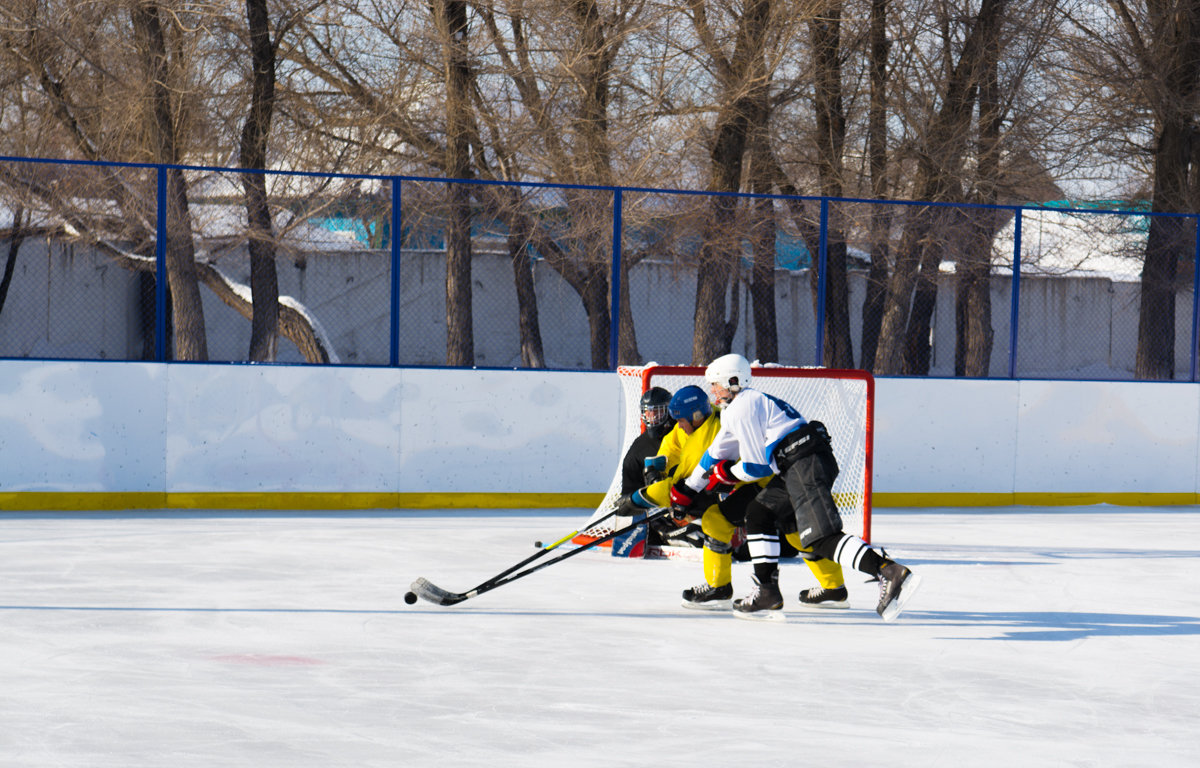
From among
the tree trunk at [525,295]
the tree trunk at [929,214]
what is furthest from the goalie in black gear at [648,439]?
the tree trunk at [929,214]

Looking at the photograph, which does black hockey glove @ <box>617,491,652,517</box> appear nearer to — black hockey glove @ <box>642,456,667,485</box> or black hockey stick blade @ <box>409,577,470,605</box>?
black hockey glove @ <box>642,456,667,485</box>

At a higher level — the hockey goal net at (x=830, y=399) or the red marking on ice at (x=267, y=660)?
the hockey goal net at (x=830, y=399)

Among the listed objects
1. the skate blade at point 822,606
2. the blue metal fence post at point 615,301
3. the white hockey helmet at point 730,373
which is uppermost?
the blue metal fence post at point 615,301

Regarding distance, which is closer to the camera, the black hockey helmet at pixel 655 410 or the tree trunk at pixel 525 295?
the black hockey helmet at pixel 655 410

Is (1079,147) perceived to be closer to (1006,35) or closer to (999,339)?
(1006,35)

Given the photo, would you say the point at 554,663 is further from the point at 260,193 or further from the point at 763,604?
the point at 260,193

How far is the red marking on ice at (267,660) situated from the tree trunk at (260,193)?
7472 mm

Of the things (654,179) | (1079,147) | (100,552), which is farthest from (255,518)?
(1079,147)

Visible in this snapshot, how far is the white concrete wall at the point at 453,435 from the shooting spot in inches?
336

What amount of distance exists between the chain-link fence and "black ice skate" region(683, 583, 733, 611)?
429 cm

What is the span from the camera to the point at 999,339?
12.1 m

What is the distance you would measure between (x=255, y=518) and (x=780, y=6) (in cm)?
768

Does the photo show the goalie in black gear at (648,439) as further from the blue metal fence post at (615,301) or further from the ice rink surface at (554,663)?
the blue metal fence post at (615,301)

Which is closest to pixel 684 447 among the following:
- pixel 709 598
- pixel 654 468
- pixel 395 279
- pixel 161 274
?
pixel 654 468
